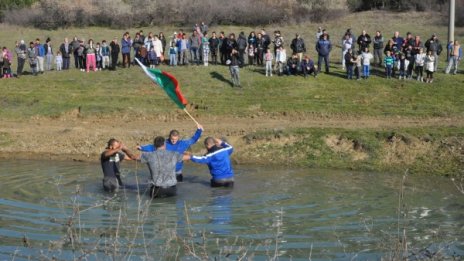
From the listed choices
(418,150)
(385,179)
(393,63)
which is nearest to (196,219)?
(385,179)

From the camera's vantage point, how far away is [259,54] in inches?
1329

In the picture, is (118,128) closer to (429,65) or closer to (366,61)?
(366,61)

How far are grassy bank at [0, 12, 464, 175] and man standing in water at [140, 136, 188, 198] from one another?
6.86 meters

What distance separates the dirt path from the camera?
25516mm

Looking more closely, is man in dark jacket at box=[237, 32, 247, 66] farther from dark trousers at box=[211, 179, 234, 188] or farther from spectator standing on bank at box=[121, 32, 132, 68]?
dark trousers at box=[211, 179, 234, 188]

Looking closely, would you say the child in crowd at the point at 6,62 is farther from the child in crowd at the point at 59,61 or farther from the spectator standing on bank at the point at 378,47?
the spectator standing on bank at the point at 378,47

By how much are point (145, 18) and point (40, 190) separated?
3496 cm

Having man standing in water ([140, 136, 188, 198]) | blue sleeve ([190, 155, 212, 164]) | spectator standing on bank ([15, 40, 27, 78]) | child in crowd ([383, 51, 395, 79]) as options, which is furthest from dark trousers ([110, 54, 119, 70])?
man standing in water ([140, 136, 188, 198])

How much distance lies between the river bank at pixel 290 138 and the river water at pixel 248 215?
1.40 metres

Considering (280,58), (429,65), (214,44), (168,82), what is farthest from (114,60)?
(168,82)

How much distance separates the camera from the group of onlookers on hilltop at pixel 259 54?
31.3m

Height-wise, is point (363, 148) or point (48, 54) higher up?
point (48, 54)

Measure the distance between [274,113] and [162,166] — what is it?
12.0 m

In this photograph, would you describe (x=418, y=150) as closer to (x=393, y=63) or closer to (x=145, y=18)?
(x=393, y=63)
